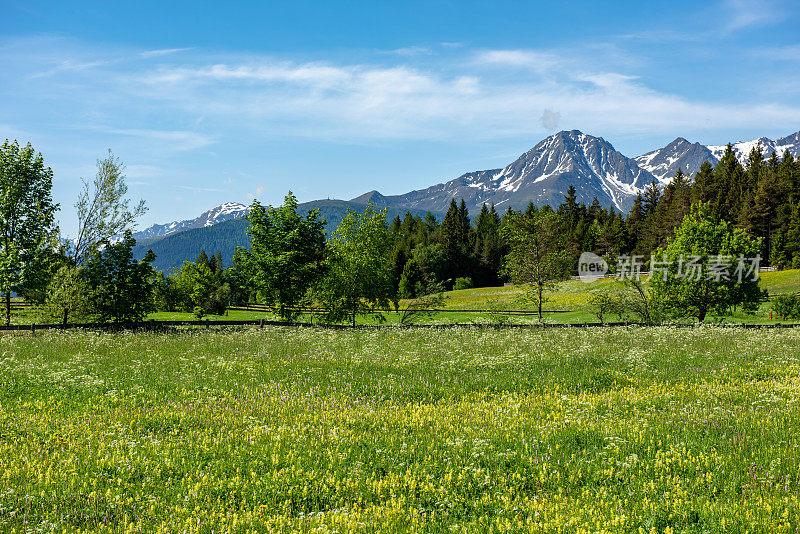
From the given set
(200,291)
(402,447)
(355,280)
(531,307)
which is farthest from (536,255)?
(200,291)

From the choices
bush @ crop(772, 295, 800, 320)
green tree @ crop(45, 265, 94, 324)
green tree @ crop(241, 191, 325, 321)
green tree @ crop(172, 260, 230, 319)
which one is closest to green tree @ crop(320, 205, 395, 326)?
green tree @ crop(241, 191, 325, 321)

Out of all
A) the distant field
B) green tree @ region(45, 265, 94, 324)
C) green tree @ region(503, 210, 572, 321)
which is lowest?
the distant field

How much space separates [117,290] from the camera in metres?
29.4

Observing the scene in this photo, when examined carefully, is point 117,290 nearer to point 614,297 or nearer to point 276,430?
point 276,430

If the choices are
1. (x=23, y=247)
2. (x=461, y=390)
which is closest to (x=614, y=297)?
(x=461, y=390)

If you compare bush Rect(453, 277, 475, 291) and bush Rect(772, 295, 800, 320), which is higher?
bush Rect(453, 277, 475, 291)

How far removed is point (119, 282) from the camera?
29.4 m

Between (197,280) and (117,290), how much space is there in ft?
215

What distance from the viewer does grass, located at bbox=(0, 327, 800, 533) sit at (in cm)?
612

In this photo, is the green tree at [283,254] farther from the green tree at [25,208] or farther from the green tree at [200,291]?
the green tree at [200,291]

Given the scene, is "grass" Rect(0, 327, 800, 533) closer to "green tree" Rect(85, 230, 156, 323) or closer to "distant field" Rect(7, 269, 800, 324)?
"green tree" Rect(85, 230, 156, 323)

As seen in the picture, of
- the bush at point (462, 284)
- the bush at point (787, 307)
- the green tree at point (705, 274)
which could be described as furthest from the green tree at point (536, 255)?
the bush at point (462, 284)

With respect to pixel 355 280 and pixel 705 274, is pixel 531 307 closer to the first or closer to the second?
pixel 705 274

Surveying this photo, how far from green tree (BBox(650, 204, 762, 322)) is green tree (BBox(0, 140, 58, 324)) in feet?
155
